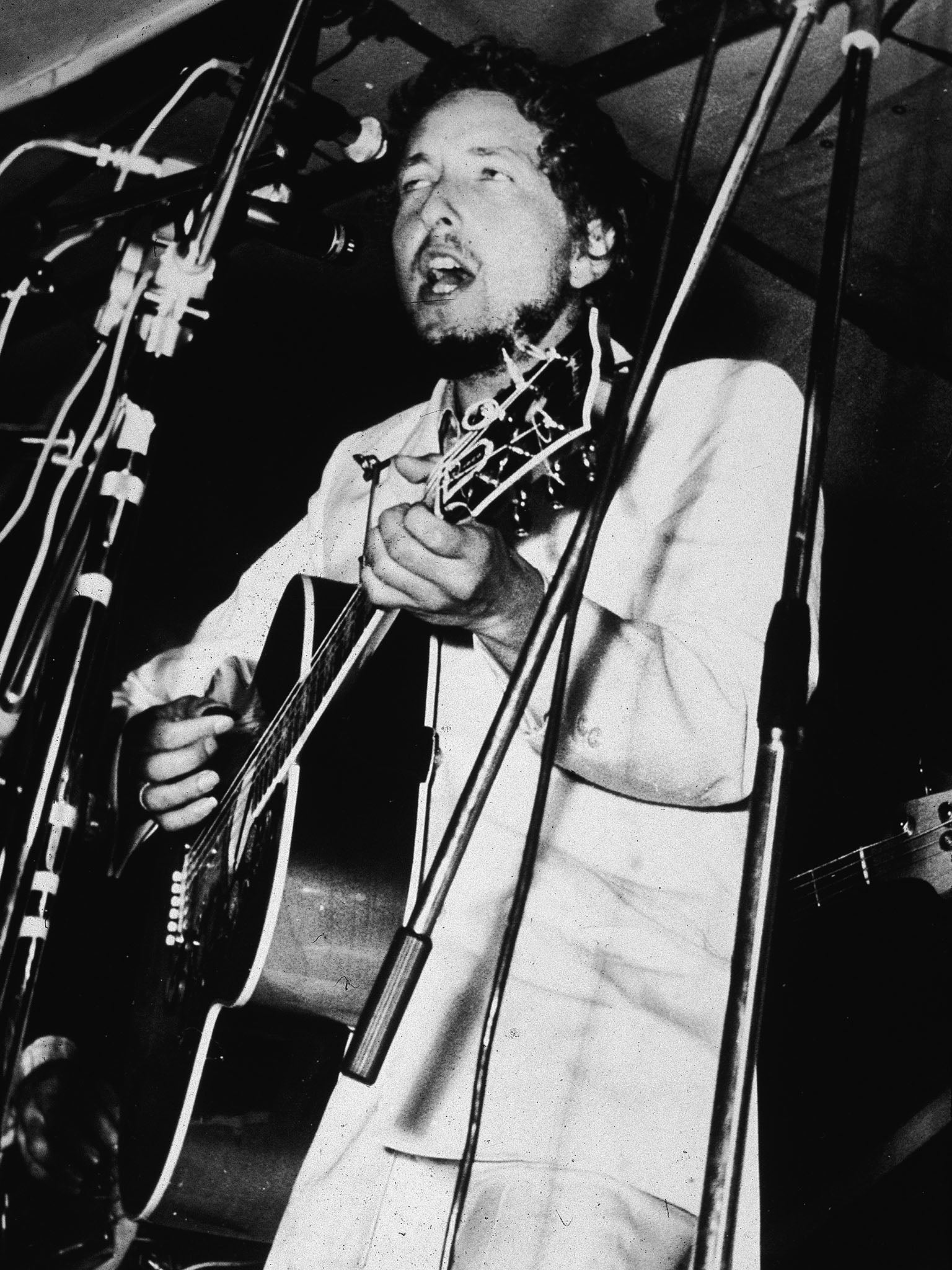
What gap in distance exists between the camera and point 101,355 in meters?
0.79

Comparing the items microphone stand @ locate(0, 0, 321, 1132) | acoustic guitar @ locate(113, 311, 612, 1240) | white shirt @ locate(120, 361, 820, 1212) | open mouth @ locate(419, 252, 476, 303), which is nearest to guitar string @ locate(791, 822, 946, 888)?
white shirt @ locate(120, 361, 820, 1212)

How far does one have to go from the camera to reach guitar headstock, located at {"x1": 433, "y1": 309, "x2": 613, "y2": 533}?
90 cm

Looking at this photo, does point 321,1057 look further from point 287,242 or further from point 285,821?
point 287,242

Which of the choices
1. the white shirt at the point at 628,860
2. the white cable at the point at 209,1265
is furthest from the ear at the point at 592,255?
the white cable at the point at 209,1265

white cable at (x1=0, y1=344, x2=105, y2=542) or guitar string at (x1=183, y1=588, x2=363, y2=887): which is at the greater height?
white cable at (x1=0, y1=344, x2=105, y2=542)

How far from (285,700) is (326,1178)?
0.48 m

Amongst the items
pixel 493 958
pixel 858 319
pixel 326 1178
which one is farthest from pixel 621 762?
pixel 858 319

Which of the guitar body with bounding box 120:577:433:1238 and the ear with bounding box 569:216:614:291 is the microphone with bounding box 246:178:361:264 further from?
the ear with bounding box 569:216:614:291

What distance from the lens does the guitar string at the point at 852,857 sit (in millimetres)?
1572

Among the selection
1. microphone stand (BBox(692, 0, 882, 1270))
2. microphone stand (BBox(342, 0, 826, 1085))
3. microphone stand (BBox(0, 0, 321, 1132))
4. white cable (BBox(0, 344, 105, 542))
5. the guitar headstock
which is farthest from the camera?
the guitar headstock

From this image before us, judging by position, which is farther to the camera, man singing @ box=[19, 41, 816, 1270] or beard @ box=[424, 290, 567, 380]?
beard @ box=[424, 290, 567, 380]

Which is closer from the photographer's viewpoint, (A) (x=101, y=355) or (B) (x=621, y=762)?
(A) (x=101, y=355)

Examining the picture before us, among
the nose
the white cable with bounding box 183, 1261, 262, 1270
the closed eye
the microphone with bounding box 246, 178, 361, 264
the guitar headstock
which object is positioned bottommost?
the white cable with bounding box 183, 1261, 262, 1270

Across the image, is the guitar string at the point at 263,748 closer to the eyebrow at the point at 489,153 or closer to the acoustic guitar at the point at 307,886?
the acoustic guitar at the point at 307,886
